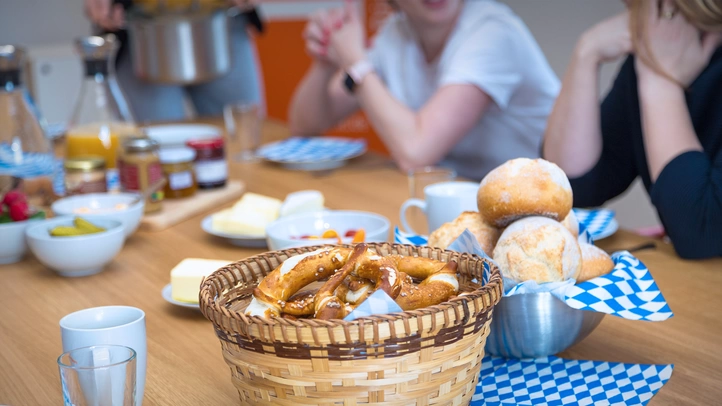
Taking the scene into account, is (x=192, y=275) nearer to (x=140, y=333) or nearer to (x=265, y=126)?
(x=140, y=333)

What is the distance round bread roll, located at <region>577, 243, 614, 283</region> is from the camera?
2.45 feet

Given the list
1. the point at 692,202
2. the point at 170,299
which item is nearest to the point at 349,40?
the point at 692,202

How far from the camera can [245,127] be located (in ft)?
6.05

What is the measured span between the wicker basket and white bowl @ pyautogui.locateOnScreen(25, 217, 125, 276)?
1.65 ft

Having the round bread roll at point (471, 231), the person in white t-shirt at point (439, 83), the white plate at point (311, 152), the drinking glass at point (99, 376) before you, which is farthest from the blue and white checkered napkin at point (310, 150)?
the drinking glass at point (99, 376)

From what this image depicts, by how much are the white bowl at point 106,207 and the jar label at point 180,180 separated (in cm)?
13

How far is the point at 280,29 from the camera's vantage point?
14.3 feet

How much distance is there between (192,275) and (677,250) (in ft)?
2.24

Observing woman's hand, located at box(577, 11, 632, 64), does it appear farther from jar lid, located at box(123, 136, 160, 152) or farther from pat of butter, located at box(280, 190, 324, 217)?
jar lid, located at box(123, 136, 160, 152)

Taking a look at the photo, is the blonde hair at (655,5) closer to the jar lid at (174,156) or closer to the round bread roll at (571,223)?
the round bread roll at (571,223)

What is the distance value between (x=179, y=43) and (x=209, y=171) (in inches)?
17.6

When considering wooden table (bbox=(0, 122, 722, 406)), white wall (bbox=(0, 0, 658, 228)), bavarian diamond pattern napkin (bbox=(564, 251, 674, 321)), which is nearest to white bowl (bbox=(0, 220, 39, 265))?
wooden table (bbox=(0, 122, 722, 406))

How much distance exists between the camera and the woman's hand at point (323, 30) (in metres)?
1.94

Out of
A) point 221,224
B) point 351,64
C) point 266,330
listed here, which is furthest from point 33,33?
point 266,330
